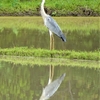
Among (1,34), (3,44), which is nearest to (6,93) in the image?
(3,44)

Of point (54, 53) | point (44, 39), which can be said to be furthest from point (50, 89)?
point (44, 39)

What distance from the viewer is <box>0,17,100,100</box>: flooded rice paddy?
22.0ft

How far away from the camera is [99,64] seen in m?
8.94

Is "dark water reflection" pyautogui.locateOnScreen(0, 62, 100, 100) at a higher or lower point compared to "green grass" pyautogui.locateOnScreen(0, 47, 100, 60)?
higher

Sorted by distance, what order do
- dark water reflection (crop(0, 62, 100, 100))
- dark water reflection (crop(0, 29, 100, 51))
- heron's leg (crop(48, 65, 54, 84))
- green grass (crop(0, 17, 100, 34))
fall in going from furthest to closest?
green grass (crop(0, 17, 100, 34)) < dark water reflection (crop(0, 29, 100, 51)) < heron's leg (crop(48, 65, 54, 84)) < dark water reflection (crop(0, 62, 100, 100))

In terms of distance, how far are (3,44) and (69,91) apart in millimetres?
5677

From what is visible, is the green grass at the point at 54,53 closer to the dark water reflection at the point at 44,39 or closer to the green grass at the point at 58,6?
the dark water reflection at the point at 44,39

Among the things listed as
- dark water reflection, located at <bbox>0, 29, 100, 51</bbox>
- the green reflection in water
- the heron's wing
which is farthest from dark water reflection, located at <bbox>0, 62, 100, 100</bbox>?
dark water reflection, located at <bbox>0, 29, 100, 51</bbox>

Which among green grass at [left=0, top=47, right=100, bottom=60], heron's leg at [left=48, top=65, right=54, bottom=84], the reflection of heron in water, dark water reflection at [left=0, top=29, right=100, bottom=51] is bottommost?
dark water reflection at [left=0, top=29, right=100, bottom=51]

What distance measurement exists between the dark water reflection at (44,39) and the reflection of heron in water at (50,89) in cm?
403

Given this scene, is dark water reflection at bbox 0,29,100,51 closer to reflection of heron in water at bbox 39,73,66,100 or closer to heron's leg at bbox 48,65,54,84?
heron's leg at bbox 48,65,54,84

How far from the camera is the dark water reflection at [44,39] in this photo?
1208 centimetres

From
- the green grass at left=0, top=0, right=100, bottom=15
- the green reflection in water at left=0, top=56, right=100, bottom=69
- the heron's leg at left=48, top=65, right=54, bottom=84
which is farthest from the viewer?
the green grass at left=0, top=0, right=100, bottom=15

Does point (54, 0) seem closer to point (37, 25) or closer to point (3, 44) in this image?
point (37, 25)
